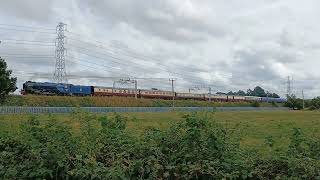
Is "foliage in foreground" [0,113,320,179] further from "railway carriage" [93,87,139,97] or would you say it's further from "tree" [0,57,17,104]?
"railway carriage" [93,87,139,97]

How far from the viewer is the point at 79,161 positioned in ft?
21.6

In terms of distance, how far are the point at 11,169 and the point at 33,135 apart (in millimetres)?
691

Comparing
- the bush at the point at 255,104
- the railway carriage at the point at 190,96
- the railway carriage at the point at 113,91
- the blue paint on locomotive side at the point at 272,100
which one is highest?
the railway carriage at the point at 113,91

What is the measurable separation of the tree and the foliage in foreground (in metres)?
46.7

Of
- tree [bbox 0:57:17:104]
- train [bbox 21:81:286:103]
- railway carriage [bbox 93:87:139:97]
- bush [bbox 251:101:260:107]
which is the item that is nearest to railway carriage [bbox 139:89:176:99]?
train [bbox 21:81:286:103]

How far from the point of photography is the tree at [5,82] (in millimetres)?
52438

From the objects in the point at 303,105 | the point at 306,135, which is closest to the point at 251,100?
the point at 303,105

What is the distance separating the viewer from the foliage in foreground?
20.7ft

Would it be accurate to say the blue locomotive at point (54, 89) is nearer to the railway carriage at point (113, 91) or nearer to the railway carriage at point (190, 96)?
the railway carriage at point (113, 91)

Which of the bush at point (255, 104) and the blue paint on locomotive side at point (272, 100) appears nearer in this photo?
the bush at point (255, 104)

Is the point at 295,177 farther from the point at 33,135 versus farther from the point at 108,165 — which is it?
the point at 33,135

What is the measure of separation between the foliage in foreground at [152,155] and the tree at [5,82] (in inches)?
1837

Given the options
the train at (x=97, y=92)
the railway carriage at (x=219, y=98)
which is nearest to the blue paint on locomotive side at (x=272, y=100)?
the railway carriage at (x=219, y=98)

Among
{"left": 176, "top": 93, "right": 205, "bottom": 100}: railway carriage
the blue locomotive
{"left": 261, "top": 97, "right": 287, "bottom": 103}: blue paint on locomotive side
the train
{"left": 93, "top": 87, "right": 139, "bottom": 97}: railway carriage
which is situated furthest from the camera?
{"left": 261, "top": 97, "right": 287, "bottom": 103}: blue paint on locomotive side
